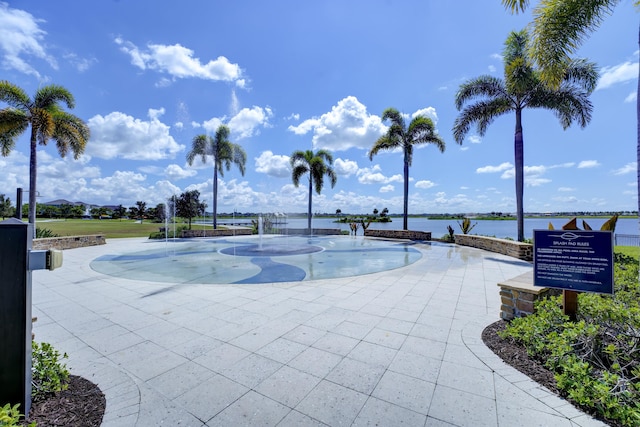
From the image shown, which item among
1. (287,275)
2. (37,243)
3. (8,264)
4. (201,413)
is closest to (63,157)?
(37,243)

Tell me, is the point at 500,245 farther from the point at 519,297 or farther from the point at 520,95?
the point at 519,297

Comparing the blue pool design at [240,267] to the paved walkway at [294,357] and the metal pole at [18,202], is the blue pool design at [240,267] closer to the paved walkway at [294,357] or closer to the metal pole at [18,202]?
the paved walkway at [294,357]

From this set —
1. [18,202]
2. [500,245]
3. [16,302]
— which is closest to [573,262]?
[16,302]

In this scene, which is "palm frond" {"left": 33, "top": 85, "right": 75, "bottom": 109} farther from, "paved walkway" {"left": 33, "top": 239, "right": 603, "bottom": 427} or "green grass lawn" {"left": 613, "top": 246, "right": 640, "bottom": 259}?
"green grass lawn" {"left": 613, "top": 246, "right": 640, "bottom": 259}

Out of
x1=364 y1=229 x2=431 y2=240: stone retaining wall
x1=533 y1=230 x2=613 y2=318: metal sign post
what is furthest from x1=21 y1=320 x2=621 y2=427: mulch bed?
x1=364 y1=229 x2=431 y2=240: stone retaining wall

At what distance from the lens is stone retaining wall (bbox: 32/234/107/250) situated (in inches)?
494

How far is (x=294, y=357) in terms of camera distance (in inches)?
129

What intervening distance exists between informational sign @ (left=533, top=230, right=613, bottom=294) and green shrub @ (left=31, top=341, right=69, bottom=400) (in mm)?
5314

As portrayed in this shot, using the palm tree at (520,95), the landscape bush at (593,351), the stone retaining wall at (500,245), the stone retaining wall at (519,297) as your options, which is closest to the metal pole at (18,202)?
the landscape bush at (593,351)

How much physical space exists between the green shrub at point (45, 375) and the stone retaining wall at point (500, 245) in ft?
42.9

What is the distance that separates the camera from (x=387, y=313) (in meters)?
4.73

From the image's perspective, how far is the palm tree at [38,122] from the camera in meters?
12.1

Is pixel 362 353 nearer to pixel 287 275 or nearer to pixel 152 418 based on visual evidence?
pixel 152 418

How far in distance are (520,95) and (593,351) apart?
13615mm
